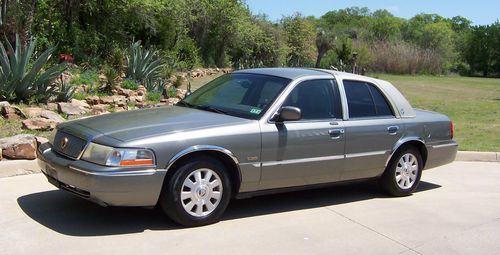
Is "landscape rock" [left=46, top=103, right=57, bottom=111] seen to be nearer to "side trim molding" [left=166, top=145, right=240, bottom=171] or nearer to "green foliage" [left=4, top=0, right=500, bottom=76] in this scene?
"green foliage" [left=4, top=0, right=500, bottom=76]

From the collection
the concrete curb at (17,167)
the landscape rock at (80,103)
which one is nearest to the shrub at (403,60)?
the landscape rock at (80,103)

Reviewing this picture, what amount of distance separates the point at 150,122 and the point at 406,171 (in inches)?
134

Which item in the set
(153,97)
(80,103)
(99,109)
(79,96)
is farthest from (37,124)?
(153,97)

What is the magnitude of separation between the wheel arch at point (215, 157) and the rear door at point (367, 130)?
4.73ft

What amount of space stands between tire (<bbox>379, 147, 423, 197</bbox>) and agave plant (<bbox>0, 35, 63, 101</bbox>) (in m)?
6.11

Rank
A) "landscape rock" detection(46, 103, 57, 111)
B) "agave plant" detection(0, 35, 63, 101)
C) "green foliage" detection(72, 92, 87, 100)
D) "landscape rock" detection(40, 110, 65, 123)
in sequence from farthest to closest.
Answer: "green foliage" detection(72, 92, 87, 100)
"landscape rock" detection(46, 103, 57, 111)
"agave plant" detection(0, 35, 63, 101)
"landscape rock" detection(40, 110, 65, 123)

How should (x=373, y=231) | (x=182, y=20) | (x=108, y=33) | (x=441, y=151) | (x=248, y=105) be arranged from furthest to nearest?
(x=182, y=20), (x=108, y=33), (x=441, y=151), (x=248, y=105), (x=373, y=231)

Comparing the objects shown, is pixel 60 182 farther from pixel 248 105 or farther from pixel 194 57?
pixel 194 57

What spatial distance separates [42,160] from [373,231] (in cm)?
335

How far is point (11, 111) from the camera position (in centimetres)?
933

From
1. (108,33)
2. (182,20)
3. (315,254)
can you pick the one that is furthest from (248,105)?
(182,20)

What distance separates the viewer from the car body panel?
17.0 feet

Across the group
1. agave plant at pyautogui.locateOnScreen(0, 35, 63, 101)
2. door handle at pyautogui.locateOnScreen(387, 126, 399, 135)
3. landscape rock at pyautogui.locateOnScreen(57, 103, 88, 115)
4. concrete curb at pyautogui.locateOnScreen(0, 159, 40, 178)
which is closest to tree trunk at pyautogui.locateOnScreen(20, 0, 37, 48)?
agave plant at pyautogui.locateOnScreen(0, 35, 63, 101)

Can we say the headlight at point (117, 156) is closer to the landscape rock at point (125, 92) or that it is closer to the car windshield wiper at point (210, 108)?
the car windshield wiper at point (210, 108)
